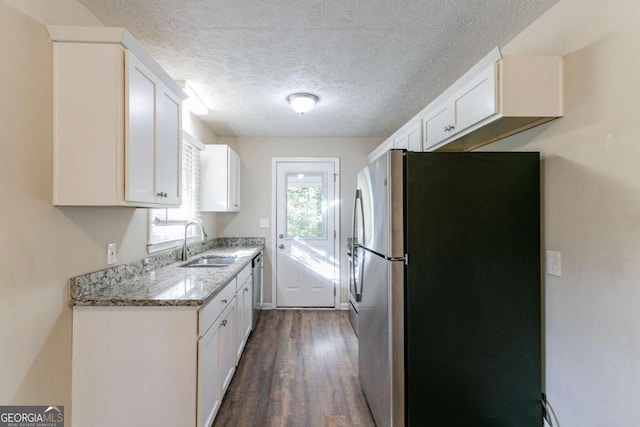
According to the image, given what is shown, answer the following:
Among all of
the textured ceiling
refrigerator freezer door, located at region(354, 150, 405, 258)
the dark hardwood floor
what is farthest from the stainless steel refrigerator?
the textured ceiling

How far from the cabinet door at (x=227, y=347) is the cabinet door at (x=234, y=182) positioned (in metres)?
1.55

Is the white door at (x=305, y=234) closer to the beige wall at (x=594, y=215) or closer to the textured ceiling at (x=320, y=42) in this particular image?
the textured ceiling at (x=320, y=42)

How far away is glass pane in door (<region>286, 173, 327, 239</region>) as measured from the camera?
4121 mm

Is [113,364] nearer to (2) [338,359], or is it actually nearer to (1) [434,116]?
(2) [338,359]

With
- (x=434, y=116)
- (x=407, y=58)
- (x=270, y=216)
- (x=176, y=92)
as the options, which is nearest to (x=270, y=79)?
(x=176, y=92)

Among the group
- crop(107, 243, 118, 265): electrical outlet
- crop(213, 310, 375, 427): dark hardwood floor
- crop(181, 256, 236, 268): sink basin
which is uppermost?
crop(107, 243, 118, 265): electrical outlet

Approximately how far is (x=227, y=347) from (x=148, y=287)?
29.9 inches

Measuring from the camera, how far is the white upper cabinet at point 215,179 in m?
3.31

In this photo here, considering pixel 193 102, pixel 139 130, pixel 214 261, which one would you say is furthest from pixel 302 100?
pixel 214 261

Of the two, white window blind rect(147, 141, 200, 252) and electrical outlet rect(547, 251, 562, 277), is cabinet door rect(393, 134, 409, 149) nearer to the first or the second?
electrical outlet rect(547, 251, 562, 277)

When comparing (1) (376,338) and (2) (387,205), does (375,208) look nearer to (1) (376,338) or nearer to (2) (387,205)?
(2) (387,205)

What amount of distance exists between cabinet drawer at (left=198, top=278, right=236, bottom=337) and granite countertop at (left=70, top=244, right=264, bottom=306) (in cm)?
6

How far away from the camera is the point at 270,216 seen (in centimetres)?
410

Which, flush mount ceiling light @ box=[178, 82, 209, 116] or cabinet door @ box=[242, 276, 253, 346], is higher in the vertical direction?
flush mount ceiling light @ box=[178, 82, 209, 116]
